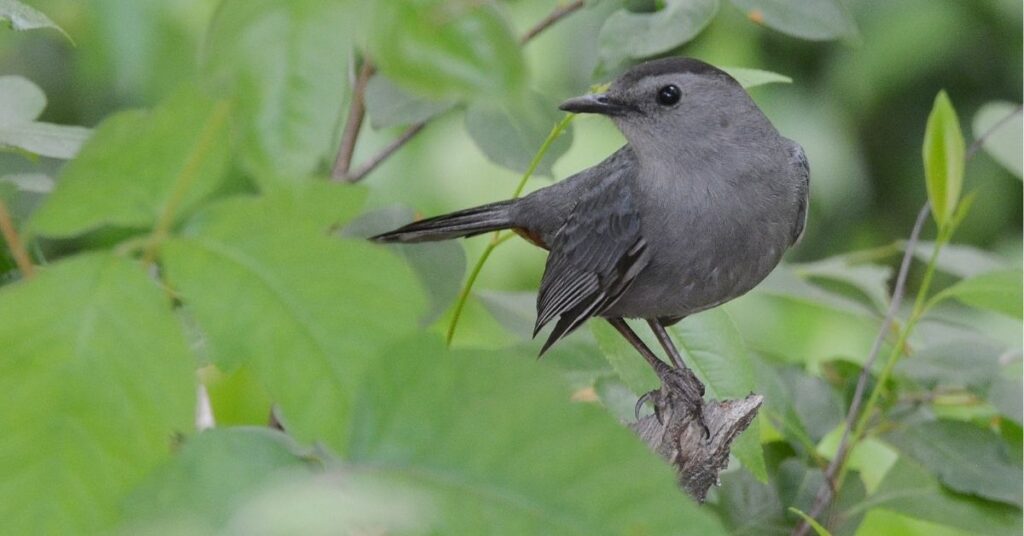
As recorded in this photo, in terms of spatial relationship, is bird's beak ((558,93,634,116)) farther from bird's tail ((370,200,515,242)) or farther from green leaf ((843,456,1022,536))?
green leaf ((843,456,1022,536))

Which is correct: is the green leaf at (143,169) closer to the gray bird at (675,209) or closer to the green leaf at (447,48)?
the green leaf at (447,48)

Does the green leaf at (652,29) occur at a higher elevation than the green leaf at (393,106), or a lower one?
higher

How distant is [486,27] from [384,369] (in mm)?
106

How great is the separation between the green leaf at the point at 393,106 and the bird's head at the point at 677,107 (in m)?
0.31

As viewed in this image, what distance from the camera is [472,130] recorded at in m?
0.98

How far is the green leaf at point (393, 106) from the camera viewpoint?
906 mm

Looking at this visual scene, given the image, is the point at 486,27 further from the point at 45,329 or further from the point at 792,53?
the point at 792,53

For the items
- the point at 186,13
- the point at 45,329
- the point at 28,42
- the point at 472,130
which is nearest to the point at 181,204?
the point at 45,329

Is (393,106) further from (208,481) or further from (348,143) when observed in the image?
(208,481)

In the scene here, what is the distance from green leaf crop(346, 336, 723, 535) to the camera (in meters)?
0.34

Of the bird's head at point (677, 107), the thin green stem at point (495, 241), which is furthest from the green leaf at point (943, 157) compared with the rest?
the thin green stem at point (495, 241)

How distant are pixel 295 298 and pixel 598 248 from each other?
90 cm

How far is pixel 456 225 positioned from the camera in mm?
1137

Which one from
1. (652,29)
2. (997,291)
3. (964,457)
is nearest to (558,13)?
(652,29)
